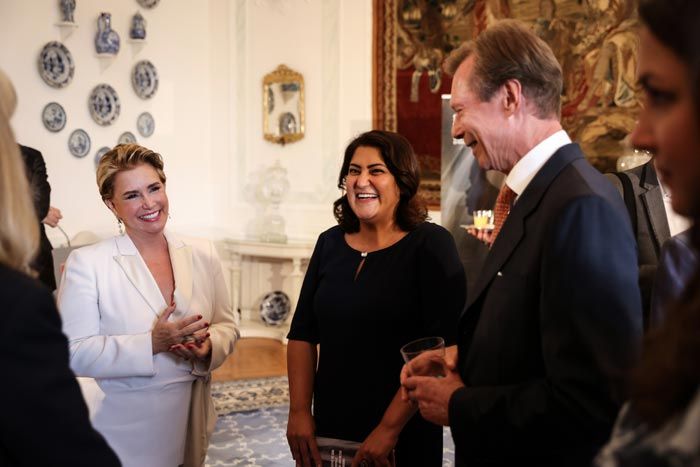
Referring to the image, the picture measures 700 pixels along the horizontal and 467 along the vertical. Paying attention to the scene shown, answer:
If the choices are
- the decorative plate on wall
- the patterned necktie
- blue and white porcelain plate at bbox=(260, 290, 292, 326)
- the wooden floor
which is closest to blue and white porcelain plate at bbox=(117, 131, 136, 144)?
the decorative plate on wall

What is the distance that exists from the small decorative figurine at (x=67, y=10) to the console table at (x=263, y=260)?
9.02 ft

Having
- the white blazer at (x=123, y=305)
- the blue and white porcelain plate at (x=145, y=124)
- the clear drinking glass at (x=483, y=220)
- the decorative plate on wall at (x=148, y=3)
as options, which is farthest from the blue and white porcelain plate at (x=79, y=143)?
the white blazer at (x=123, y=305)

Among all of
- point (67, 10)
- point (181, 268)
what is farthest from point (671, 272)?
point (67, 10)

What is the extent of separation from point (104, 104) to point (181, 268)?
4981 millimetres

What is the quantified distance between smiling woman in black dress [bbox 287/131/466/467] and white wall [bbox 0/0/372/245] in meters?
5.08

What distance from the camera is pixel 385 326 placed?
258cm

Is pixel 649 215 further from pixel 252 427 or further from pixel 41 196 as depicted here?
pixel 41 196

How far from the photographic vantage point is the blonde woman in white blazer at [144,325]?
2.62 meters

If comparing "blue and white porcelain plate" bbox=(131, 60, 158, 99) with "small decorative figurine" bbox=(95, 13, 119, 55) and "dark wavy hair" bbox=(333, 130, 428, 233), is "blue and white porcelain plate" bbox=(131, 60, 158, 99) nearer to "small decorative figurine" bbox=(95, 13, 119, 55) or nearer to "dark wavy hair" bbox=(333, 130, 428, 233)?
"small decorative figurine" bbox=(95, 13, 119, 55)

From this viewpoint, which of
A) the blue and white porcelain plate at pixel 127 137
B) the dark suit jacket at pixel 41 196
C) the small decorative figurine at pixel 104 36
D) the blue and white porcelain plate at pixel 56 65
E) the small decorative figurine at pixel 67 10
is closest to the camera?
the dark suit jacket at pixel 41 196

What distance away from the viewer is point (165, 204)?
2957 millimetres

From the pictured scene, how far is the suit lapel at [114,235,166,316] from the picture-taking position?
275 cm

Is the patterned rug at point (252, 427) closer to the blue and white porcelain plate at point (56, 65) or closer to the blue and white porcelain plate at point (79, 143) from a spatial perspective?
the blue and white porcelain plate at point (79, 143)

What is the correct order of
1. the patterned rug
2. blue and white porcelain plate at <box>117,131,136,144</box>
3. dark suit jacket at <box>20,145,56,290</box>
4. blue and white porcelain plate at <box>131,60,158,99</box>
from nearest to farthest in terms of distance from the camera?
the patterned rug
dark suit jacket at <box>20,145,56,290</box>
blue and white porcelain plate at <box>117,131,136,144</box>
blue and white porcelain plate at <box>131,60,158,99</box>
